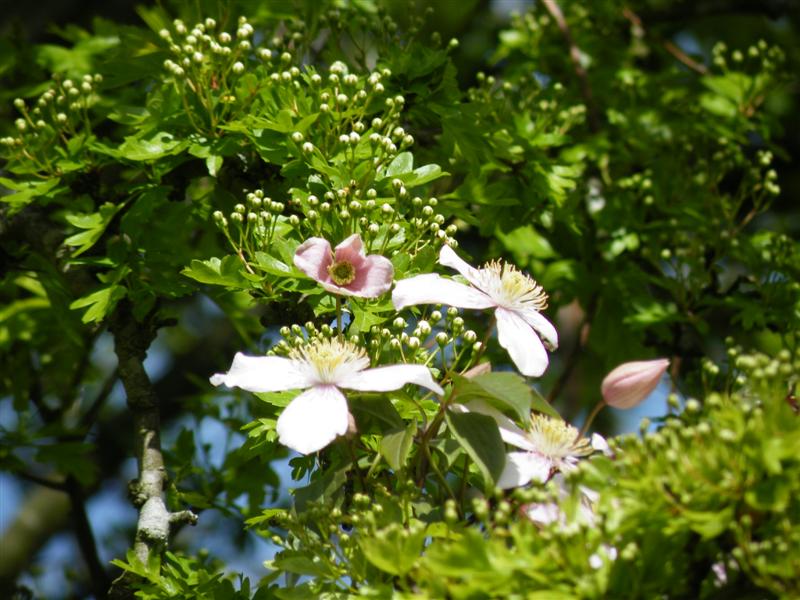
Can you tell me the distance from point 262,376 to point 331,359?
9cm

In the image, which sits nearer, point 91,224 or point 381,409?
point 381,409

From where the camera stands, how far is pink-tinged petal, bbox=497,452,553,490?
5.00ft

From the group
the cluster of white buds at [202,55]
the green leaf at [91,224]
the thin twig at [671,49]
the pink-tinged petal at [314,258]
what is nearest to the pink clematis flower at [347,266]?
the pink-tinged petal at [314,258]

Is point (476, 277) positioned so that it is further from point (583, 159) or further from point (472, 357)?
point (583, 159)

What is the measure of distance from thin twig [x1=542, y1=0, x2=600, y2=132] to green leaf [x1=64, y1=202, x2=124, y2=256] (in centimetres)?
139

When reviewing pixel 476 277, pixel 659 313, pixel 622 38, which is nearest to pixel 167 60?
pixel 476 277

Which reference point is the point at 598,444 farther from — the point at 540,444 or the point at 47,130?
the point at 47,130

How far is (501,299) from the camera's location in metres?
1.70

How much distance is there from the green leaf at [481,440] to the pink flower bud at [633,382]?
0.61ft

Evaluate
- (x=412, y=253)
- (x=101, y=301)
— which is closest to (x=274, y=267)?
(x=412, y=253)

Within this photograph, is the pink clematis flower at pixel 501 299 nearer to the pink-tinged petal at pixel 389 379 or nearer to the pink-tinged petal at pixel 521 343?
the pink-tinged petal at pixel 521 343

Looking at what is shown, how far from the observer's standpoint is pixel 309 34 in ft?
8.02

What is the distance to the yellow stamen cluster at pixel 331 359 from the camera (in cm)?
153

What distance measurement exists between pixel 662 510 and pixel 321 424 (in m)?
0.44
